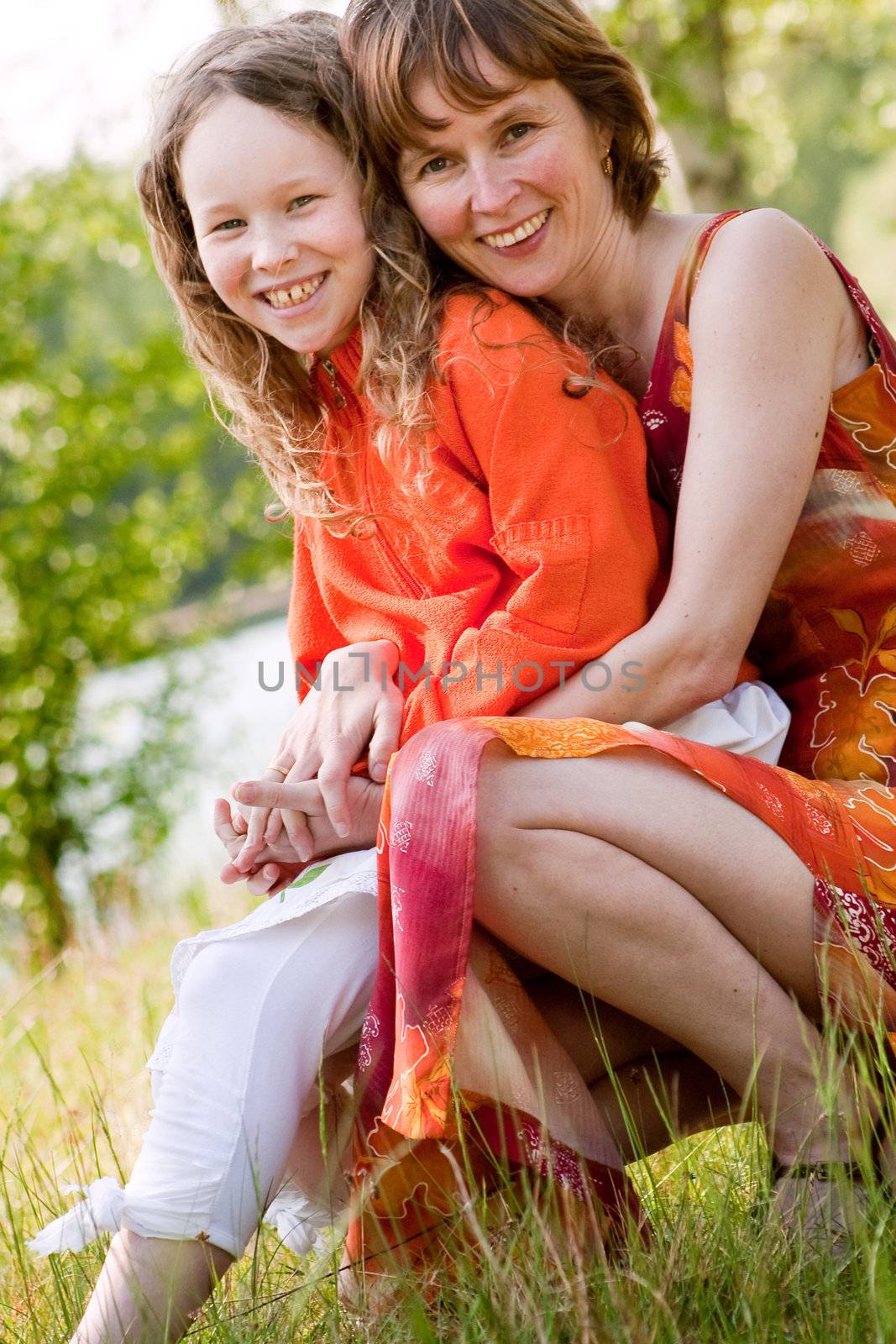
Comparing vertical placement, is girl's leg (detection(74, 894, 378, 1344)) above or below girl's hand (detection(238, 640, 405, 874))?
below

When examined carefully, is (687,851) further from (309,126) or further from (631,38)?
(631,38)

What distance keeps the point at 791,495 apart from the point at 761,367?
18 centimetres

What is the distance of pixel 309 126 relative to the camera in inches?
86.2

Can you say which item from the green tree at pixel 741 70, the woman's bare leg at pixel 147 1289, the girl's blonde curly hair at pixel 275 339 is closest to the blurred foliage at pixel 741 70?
the green tree at pixel 741 70

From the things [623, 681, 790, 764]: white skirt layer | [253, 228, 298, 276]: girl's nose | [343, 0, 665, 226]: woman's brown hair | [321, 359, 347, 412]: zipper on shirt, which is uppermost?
[343, 0, 665, 226]: woman's brown hair

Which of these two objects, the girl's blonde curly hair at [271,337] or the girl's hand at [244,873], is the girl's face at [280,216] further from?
the girl's hand at [244,873]

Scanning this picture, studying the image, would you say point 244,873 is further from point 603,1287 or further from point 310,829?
point 603,1287

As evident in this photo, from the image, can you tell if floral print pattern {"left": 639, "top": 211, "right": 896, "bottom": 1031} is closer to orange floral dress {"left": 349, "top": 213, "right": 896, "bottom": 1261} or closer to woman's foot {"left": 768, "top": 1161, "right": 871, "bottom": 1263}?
orange floral dress {"left": 349, "top": 213, "right": 896, "bottom": 1261}

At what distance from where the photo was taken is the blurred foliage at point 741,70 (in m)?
6.83

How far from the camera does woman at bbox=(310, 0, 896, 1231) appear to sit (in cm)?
175

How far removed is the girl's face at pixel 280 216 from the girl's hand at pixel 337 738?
0.53 m

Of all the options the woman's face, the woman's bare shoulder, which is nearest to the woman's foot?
the woman's bare shoulder

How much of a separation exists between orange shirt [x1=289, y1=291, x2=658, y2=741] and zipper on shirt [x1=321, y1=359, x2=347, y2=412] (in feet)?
0.07

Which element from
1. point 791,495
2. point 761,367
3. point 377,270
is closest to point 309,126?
point 377,270
